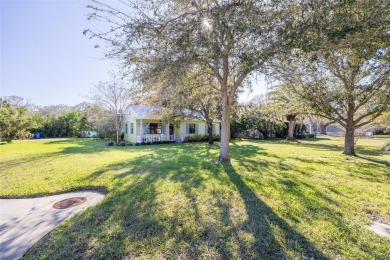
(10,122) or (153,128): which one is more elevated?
(10,122)

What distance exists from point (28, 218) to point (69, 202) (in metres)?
0.76

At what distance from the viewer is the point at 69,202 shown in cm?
420

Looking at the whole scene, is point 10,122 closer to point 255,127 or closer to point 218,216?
point 218,216

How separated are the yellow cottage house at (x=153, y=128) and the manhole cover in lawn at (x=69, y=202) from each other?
1340 centimetres

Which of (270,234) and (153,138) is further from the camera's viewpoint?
(153,138)

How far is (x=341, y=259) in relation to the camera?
7.61ft

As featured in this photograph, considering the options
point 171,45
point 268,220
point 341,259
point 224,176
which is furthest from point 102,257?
point 171,45

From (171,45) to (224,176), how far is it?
4152 mm

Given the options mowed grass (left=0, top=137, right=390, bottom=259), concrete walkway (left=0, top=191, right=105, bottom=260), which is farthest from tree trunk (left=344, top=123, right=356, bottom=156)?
concrete walkway (left=0, top=191, right=105, bottom=260)

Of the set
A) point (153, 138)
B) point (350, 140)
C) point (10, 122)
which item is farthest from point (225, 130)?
point (10, 122)

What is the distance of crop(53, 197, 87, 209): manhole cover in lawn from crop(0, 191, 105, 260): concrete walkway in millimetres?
95

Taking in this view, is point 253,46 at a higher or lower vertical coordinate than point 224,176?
higher

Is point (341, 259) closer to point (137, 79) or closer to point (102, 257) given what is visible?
point (102, 257)

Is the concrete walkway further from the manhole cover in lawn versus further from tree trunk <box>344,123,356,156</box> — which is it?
tree trunk <box>344,123,356,156</box>
